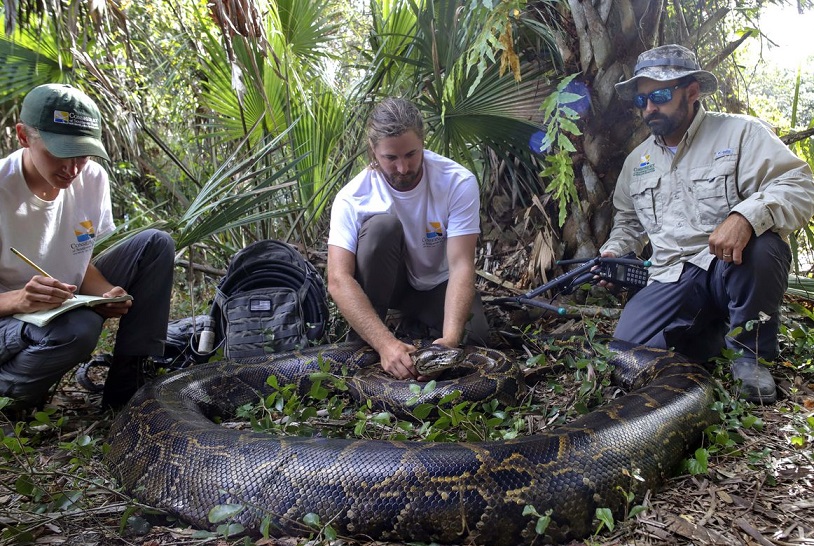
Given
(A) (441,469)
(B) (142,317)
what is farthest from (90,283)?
(A) (441,469)

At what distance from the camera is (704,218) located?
182 inches

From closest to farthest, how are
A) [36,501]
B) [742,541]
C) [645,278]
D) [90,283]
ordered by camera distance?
[742,541], [36,501], [90,283], [645,278]

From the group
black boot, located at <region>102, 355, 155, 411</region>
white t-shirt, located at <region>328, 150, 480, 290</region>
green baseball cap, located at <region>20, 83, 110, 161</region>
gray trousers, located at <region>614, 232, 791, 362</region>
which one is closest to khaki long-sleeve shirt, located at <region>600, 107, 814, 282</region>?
gray trousers, located at <region>614, 232, 791, 362</region>

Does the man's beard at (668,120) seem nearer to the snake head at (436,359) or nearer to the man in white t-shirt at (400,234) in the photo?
the man in white t-shirt at (400,234)

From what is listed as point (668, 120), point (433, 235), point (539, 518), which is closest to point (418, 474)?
point (539, 518)

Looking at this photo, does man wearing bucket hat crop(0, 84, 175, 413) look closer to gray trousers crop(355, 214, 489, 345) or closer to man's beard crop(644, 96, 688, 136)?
gray trousers crop(355, 214, 489, 345)

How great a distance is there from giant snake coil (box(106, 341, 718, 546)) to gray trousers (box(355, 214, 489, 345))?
180 cm

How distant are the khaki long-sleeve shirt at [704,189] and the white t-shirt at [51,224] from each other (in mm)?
3987

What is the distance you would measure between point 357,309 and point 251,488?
5.99 ft

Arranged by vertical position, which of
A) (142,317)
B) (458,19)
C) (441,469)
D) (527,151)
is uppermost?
(458,19)

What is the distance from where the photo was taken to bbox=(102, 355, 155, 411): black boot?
4.53m

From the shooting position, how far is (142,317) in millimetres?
4566

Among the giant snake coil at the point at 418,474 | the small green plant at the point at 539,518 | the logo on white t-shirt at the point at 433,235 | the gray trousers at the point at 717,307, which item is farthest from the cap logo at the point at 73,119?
the gray trousers at the point at 717,307

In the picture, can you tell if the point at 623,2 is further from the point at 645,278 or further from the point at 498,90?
the point at 645,278
